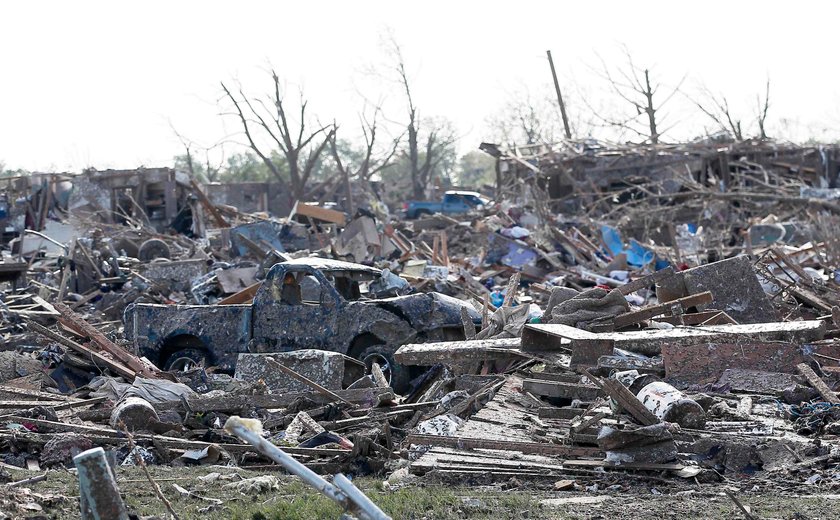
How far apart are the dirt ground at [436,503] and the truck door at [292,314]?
5772mm

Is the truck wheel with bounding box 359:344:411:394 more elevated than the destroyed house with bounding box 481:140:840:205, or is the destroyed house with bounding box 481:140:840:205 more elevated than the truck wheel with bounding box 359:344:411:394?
the destroyed house with bounding box 481:140:840:205

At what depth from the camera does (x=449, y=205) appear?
46.4m

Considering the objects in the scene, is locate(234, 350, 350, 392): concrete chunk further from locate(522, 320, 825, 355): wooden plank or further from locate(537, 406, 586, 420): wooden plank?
locate(537, 406, 586, 420): wooden plank

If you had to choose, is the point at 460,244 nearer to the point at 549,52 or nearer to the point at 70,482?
the point at 549,52

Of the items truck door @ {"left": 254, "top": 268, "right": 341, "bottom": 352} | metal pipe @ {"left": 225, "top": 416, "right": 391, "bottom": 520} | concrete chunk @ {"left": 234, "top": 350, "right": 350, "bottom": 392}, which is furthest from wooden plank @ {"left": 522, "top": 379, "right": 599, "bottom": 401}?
metal pipe @ {"left": 225, "top": 416, "right": 391, "bottom": 520}

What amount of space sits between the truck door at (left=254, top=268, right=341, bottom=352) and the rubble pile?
0.08 feet

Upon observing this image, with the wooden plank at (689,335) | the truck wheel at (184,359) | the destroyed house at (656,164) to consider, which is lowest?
the truck wheel at (184,359)

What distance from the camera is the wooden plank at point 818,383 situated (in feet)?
30.4

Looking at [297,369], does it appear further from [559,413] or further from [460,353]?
[559,413]

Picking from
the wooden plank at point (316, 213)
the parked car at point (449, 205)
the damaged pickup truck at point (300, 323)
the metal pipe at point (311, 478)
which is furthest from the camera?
the parked car at point (449, 205)

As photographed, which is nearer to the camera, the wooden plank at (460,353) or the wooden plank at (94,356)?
the wooden plank at (460,353)

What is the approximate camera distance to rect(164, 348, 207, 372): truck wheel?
1365cm

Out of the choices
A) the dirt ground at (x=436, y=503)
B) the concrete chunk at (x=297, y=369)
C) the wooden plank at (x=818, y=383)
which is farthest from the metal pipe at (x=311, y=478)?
the concrete chunk at (x=297, y=369)

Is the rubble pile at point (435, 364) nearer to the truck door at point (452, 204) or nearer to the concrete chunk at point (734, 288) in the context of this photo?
the concrete chunk at point (734, 288)
